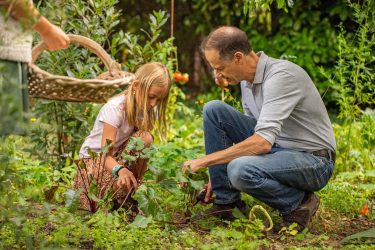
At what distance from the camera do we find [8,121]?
8.00 ft

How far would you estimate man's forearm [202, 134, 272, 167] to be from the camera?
3459 millimetres

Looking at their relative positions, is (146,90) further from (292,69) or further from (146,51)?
(146,51)

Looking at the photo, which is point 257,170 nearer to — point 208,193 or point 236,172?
point 236,172

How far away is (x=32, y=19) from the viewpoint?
239 centimetres

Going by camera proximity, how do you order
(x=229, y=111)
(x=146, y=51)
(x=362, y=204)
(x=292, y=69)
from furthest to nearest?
(x=146, y=51) → (x=362, y=204) → (x=229, y=111) → (x=292, y=69)

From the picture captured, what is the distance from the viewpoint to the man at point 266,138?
11.4 feet

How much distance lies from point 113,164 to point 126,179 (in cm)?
13

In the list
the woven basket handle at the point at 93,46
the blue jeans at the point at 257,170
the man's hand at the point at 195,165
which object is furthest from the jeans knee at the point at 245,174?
the woven basket handle at the point at 93,46

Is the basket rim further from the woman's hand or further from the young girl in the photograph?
the young girl

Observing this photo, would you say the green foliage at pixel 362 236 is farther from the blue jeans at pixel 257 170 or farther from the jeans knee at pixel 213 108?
the jeans knee at pixel 213 108

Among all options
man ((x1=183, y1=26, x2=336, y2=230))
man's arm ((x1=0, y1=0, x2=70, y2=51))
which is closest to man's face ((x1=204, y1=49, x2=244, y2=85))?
man ((x1=183, y1=26, x2=336, y2=230))

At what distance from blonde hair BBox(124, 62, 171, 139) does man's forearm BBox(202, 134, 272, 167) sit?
1.54ft

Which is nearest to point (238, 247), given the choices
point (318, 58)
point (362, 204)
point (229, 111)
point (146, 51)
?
point (229, 111)

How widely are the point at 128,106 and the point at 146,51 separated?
49.5 inches
